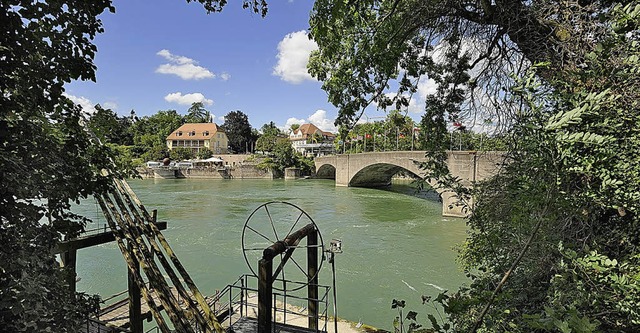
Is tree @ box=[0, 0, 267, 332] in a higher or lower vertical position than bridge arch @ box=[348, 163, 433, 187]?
higher

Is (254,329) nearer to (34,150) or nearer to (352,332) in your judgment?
(352,332)

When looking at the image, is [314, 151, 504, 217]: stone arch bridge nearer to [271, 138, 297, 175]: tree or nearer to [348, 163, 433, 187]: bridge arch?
[348, 163, 433, 187]: bridge arch

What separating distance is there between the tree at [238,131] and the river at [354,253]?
185 ft

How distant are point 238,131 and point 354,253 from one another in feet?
232

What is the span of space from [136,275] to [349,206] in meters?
23.3

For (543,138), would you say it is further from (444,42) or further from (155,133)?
(155,133)

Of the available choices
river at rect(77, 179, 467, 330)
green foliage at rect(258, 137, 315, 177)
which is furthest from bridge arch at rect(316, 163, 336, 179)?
river at rect(77, 179, 467, 330)

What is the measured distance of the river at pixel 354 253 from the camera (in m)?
10.1

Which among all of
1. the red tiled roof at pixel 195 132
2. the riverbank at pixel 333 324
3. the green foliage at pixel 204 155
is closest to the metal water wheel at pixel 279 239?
the riverbank at pixel 333 324

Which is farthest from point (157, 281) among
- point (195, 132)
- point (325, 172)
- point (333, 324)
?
point (195, 132)

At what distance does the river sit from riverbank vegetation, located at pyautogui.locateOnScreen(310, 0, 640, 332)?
1528 millimetres

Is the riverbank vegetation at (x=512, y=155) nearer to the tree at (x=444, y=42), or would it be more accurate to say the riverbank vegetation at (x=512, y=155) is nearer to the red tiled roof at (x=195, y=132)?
the tree at (x=444, y=42)

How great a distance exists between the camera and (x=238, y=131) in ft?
266

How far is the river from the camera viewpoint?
10.1 m
